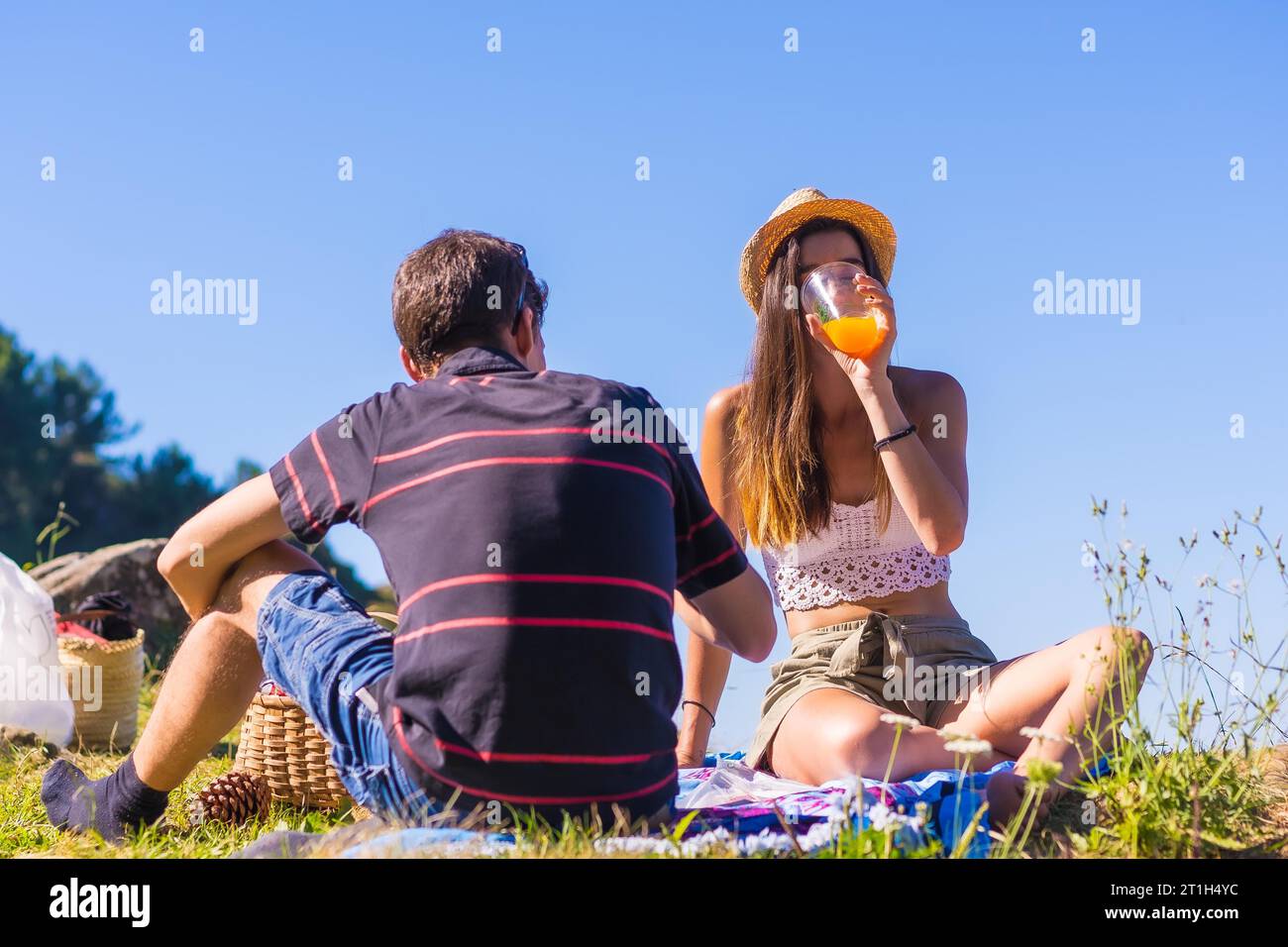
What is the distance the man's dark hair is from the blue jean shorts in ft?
1.94

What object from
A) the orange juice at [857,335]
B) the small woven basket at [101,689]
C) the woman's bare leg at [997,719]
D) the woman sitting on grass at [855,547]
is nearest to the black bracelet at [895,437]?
the woman sitting on grass at [855,547]

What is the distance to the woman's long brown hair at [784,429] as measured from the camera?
3.77 meters

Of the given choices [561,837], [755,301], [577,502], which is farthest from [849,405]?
[561,837]

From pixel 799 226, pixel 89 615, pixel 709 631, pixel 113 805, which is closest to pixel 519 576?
pixel 709 631

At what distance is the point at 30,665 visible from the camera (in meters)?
4.91

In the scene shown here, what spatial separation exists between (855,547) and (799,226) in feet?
3.72

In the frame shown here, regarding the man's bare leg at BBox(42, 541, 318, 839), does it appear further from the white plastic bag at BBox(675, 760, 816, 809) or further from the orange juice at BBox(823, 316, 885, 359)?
the orange juice at BBox(823, 316, 885, 359)

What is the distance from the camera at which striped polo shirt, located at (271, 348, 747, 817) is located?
84.3 inches

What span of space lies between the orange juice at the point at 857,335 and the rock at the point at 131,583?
17.4 feet

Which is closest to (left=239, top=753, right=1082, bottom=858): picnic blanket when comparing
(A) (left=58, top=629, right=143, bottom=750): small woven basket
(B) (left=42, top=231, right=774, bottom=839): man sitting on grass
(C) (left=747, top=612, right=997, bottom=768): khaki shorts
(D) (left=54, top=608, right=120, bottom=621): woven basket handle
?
(B) (left=42, top=231, right=774, bottom=839): man sitting on grass

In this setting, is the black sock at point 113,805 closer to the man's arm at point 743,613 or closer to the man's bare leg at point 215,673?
the man's bare leg at point 215,673

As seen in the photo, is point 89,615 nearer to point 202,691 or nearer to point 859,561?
point 202,691
